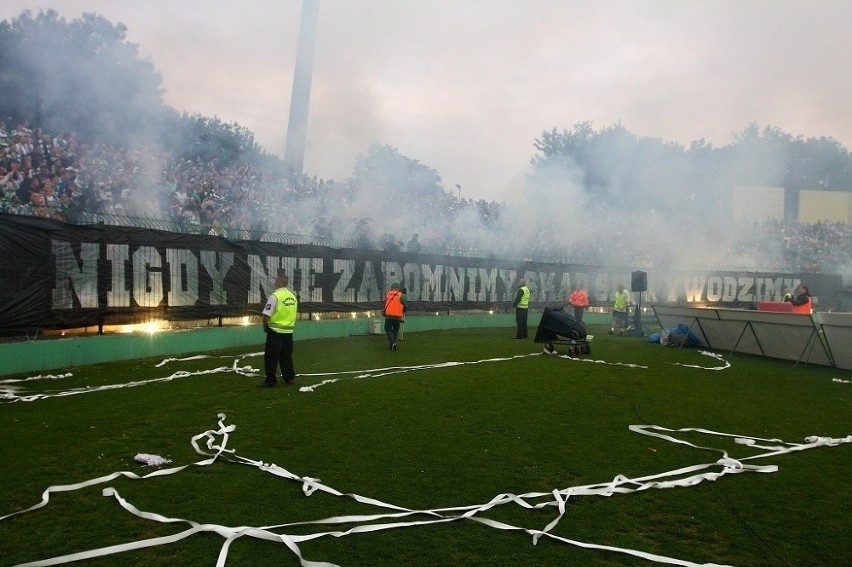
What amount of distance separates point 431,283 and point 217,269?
30.2 ft

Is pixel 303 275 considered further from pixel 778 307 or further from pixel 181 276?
pixel 778 307

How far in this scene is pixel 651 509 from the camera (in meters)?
4.38

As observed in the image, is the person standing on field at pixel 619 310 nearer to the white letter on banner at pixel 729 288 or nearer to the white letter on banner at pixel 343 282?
the white letter on banner at pixel 343 282

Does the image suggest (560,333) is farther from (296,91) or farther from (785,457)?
(296,91)

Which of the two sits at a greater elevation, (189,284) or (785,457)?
(189,284)

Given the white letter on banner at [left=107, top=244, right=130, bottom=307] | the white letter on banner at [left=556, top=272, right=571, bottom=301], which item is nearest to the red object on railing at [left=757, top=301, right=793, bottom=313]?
the white letter on banner at [left=556, top=272, right=571, bottom=301]

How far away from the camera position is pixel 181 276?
532 inches

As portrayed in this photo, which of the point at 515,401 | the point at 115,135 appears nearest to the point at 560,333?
the point at 515,401

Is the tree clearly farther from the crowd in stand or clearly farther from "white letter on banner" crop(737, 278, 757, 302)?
"white letter on banner" crop(737, 278, 757, 302)

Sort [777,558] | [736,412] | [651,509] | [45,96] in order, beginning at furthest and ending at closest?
[45,96] → [736,412] → [651,509] → [777,558]

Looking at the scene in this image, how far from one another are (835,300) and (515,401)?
33.9m

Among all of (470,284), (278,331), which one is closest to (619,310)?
(470,284)

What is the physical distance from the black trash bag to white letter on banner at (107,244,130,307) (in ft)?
29.9

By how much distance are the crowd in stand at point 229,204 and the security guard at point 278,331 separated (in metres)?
4.96
